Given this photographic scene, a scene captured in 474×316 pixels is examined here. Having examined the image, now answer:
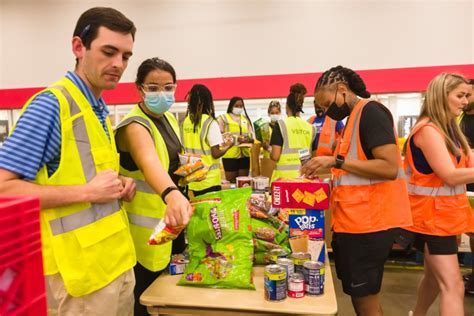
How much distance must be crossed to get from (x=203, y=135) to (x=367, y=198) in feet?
6.31

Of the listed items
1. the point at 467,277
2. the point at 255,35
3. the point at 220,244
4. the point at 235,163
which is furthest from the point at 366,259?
the point at 255,35

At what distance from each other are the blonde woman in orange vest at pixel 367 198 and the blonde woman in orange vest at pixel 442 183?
1.04ft

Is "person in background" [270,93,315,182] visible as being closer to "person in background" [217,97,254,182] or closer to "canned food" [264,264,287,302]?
"person in background" [217,97,254,182]

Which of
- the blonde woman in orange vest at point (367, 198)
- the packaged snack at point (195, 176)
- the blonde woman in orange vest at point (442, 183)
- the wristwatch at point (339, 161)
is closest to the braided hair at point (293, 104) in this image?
the blonde woman in orange vest at point (442, 183)

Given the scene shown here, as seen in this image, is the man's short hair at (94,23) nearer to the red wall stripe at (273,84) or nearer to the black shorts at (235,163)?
the black shorts at (235,163)

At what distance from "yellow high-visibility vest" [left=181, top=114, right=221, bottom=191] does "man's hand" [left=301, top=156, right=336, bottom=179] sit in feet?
5.03

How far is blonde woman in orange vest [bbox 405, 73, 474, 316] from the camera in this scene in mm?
2104

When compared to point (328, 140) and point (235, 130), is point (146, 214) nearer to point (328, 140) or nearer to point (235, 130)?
point (328, 140)

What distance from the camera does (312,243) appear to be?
177 centimetres

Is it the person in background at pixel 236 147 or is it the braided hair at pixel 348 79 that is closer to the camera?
the braided hair at pixel 348 79

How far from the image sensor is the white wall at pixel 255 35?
6.14 metres

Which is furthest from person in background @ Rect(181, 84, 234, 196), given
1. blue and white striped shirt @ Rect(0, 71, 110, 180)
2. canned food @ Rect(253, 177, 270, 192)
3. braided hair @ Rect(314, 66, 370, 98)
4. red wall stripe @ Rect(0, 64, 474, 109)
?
red wall stripe @ Rect(0, 64, 474, 109)

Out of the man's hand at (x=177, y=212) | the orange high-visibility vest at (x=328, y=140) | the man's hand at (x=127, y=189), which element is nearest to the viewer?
the man's hand at (x=177, y=212)

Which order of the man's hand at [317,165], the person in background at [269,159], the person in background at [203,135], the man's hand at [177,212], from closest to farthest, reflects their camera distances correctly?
the man's hand at [177,212], the man's hand at [317,165], the person in background at [203,135], the person in background at [269,159]
